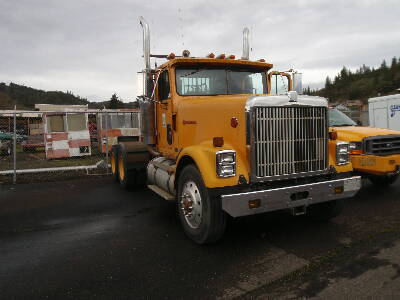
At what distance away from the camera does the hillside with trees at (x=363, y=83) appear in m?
120

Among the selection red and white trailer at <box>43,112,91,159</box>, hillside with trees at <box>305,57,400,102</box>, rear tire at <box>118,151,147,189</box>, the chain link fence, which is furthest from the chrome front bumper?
hillside with trees at <box>305,57,400,102</box>

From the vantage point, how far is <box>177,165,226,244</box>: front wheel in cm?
403

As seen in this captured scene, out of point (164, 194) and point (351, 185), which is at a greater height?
point (351, 185)

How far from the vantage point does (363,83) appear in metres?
139

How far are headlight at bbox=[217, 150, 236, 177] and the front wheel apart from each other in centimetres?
32

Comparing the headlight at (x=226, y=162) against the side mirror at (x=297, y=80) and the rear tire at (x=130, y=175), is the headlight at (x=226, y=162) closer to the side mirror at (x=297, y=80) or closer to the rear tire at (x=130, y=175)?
the side mirror at (x=297, y=80)

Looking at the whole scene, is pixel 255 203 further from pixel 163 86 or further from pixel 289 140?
pixel 163 86

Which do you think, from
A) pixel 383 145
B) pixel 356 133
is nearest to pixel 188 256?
pixel 356 133

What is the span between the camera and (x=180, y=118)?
211 inches

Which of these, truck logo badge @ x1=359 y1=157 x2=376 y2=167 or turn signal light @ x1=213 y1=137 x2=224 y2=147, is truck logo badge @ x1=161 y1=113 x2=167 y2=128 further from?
truck logo badge @ x1=359 y1=157 x2=376 y2=167

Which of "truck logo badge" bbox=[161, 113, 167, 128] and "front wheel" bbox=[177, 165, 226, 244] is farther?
"truck logo badge" bbox=[161, 113, 167, 128]

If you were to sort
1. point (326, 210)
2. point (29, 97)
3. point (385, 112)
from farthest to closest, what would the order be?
point (29, 97), point (385, 112), point (326, 210)

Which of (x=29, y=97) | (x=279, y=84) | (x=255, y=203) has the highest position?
(x=29, y=97)

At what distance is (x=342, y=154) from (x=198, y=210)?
2.12 meters
